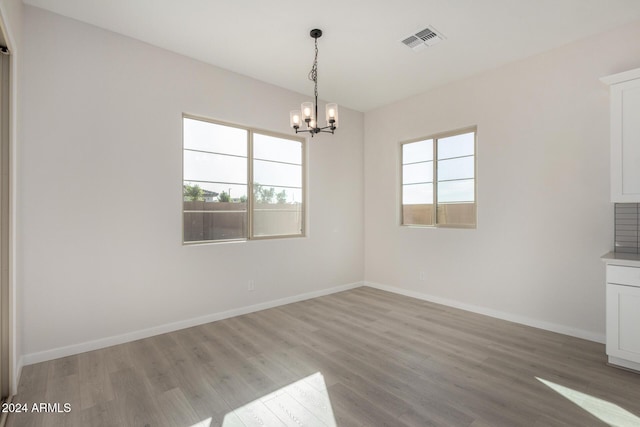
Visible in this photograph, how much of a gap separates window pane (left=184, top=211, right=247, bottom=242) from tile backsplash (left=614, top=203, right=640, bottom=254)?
419 centimetres

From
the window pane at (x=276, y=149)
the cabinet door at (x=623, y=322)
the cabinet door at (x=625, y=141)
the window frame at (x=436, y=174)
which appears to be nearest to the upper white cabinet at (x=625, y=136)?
the cabinet door at (x=625, y=141)

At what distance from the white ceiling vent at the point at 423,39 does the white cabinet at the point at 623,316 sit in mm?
2707

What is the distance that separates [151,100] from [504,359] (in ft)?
14.6

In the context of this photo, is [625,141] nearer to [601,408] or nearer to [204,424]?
[601,408]

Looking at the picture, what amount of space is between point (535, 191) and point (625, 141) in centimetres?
98

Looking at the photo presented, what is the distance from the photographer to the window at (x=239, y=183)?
376 cm

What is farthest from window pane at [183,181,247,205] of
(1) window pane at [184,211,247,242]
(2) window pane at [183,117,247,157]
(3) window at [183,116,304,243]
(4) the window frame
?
(4) the window frame

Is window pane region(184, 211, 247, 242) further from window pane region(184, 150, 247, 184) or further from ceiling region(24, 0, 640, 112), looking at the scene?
ceiling region(24, 0, 640, 112)

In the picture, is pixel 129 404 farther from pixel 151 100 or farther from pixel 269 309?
pixel 151 100

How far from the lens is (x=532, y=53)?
356cm

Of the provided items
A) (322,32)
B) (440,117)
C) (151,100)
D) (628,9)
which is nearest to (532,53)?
(628,9)

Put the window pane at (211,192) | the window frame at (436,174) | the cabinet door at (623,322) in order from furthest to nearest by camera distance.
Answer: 1. the window frame at (436,174)
2. the window pane at (211,192)
3. the cabinet door at (623,322)

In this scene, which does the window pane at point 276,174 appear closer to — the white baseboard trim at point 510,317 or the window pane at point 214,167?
the window pane at point 214,167

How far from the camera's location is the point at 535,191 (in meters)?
3.61
